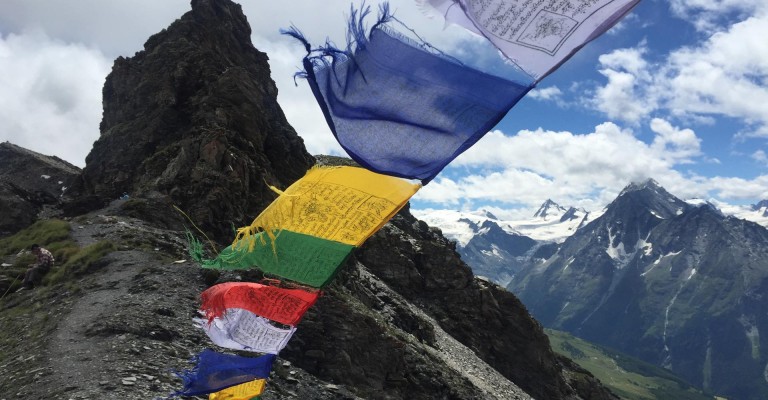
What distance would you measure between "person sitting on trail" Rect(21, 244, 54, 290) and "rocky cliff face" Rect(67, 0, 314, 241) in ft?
39.1

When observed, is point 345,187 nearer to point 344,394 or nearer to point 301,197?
point 301,197

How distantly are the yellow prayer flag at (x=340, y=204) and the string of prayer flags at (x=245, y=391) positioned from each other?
4.28m

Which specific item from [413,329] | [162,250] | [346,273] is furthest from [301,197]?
[413,329]

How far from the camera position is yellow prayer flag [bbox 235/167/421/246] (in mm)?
10734

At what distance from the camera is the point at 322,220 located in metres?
11.4

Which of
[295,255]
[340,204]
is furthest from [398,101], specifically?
[295,255]

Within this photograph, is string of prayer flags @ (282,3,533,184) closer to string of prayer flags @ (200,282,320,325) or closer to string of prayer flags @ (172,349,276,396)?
string of prayer flags @ (200,282,320,325)

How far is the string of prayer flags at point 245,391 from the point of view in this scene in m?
13.4

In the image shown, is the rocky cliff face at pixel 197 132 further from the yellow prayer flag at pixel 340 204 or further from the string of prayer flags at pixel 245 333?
the yellow prayer flag at pixel 340 204

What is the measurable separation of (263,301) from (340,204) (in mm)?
3621

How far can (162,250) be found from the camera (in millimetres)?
32750

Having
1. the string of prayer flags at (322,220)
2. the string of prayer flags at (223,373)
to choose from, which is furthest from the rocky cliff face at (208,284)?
the string of prayer flags at (322,220)

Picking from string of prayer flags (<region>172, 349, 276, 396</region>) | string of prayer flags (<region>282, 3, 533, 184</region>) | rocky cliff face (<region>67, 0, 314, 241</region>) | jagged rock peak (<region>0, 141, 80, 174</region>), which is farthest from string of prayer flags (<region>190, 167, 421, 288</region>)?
jagged rock peak (<region>0, 141, 80, 174</region>)

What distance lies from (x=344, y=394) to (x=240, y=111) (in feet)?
110
